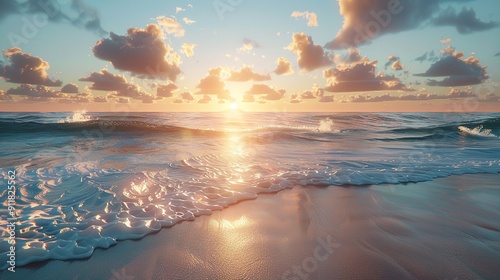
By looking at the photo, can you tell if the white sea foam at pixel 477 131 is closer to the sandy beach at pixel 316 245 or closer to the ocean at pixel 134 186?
the ocean at pixel 134 186

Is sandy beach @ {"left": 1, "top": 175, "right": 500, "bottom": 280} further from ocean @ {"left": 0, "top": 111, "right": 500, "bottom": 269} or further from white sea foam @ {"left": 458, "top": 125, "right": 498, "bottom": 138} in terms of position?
white sea foam @ {"left": 458, "top": 125, "right": 498, "bottom": 138}

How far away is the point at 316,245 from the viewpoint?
2.86 meters

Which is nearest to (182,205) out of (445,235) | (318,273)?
(318,273)

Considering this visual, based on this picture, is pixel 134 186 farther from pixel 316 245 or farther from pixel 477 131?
pixel 477 131

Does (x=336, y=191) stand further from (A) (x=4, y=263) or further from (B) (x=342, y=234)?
(A) (x=4, y=263)

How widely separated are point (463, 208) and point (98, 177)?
7.55 metres

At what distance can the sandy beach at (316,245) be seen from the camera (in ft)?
7.82

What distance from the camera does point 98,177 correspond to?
19.2ft

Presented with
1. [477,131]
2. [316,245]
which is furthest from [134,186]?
[477,131]

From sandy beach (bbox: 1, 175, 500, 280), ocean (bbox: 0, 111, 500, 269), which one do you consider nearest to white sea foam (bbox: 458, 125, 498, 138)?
ocean (bbox: 0, 111, 500, 269)

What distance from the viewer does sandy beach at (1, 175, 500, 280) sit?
2.38 metres

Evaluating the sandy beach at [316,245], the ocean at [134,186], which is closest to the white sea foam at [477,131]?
the ocean at [134,186]

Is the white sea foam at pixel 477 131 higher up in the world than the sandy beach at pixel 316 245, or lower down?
lower down

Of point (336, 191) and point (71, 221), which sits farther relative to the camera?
point (336, 191)
